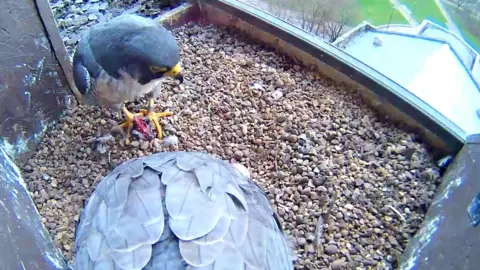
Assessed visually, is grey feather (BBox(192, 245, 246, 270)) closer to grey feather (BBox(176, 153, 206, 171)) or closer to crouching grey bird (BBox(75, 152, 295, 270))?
crouching grey bird (BBox(75, 152, 295, 270))

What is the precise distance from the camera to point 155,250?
1.37 m

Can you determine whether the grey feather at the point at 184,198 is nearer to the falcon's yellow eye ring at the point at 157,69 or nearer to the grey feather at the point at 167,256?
the grey feather at the point at 167,256

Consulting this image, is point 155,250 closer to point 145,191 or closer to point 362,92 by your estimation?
point 145,191

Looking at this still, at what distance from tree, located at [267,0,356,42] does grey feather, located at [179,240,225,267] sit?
5.95 feet

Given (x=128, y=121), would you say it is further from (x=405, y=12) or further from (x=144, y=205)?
(x=405, y=12)

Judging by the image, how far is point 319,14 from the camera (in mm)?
2783

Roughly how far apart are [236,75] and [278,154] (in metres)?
0.61

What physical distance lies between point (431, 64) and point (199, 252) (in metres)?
1.87

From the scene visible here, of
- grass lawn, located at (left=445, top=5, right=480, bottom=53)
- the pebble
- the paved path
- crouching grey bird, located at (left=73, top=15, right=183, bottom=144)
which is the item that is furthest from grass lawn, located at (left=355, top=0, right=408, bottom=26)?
the pebble

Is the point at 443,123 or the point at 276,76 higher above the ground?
the point at 443,123

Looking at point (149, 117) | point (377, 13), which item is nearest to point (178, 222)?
point (149, 117)

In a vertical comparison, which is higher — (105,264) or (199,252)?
(199,252)

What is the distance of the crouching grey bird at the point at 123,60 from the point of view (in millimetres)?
2049

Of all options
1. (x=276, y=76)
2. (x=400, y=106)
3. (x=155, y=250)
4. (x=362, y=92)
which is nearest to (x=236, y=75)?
(x=276, y=76)
